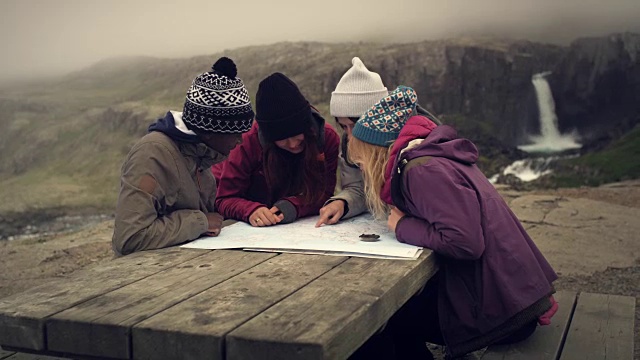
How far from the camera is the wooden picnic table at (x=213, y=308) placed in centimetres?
154

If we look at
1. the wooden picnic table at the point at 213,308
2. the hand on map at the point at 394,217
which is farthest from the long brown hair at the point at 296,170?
the wooden picnic table at the point at 213,308

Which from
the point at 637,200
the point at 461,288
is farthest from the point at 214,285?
the point at 637,200

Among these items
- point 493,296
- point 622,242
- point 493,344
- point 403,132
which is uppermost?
point 403,132

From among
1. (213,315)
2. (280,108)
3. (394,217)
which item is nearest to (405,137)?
(394,217)

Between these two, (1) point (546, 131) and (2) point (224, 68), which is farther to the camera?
(1) point (546, 131)

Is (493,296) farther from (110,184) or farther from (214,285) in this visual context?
(110,184)

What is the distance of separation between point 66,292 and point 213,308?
460 mm

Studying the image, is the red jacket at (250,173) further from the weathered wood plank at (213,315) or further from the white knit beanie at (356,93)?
the weathered wood plank at (213,315)

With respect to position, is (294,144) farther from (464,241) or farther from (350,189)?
(464,241)

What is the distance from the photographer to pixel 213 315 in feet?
5.49

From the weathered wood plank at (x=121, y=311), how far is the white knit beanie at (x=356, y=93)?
134cm

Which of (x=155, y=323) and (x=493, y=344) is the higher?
(x=155, y=323)

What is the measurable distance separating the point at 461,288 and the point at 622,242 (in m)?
3.81

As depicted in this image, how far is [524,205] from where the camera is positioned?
7.03 m
